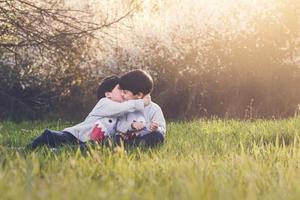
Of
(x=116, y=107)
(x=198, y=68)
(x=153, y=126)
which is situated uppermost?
(x=198, y=68)

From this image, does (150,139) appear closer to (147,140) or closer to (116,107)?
(147,140)

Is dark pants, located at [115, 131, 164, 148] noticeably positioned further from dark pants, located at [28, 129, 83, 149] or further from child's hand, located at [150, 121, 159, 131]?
dark pants, located at [28, 129, 83, 149]

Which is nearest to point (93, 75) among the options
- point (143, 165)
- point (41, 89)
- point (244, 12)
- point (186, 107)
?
point (41, 89)

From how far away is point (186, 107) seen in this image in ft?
43.8

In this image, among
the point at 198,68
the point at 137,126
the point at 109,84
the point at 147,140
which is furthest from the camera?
the point at 198,68

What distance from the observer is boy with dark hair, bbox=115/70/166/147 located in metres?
5.67

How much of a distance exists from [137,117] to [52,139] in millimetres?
807

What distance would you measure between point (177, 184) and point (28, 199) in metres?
0.82

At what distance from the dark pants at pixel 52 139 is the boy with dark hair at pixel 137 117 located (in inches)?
17.8

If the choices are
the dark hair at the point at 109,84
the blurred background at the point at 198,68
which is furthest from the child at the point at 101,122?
the blurred background at the point at 198,68

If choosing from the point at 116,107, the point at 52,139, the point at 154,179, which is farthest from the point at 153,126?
the point at 154,179

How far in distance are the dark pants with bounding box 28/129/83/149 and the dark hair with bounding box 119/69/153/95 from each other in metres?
0.68

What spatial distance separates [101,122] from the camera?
594cm

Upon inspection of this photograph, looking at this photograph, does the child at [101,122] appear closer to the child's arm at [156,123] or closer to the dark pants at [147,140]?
the child's arm at [156,123]
